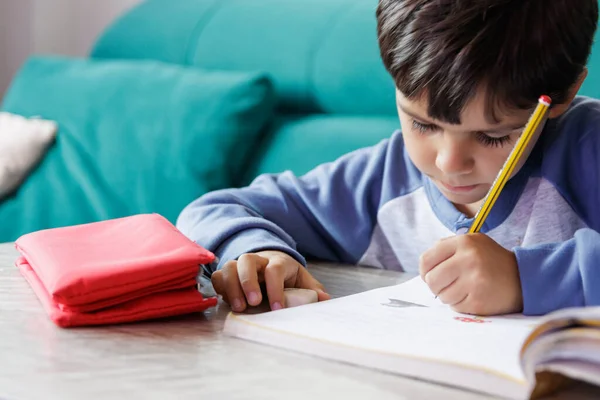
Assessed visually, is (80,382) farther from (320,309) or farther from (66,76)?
(66,76)

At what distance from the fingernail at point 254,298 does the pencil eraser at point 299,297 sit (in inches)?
1.3

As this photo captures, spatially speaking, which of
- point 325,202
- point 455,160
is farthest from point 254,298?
point 325,202

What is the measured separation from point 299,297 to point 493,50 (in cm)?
30

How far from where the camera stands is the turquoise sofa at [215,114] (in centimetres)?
161

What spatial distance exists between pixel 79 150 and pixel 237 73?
1.23 feet

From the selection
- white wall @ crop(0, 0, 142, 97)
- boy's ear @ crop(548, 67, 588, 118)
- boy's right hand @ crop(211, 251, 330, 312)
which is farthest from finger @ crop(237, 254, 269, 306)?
white wall @ crop(0, 0, 142, 97)

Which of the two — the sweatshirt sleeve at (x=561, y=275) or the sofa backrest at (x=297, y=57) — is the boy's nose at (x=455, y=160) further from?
the sofa backrest at (x=297, y=57)

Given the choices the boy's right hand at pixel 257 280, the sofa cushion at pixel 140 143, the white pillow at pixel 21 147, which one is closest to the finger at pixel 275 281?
the boy's right hand at pixel 257 280

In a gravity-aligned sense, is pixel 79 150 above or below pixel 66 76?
below

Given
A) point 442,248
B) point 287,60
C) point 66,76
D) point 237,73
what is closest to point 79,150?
point 66,76

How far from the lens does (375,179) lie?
1.10 meters

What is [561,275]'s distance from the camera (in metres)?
0.74

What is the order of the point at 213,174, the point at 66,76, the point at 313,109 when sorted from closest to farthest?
1. the point at 213,174
2. the point at 313,109
3. the point at 66,76

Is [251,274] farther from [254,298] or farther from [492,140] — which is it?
[492,140]
